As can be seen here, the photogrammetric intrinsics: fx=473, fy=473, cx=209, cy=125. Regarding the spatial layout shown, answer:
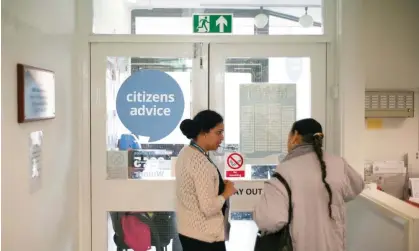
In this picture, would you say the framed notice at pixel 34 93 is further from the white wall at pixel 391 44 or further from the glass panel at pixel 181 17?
the white wall at pixel 391 44

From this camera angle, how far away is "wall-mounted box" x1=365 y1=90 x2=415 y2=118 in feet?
11.9

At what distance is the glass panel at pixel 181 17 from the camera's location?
3508 millimetres

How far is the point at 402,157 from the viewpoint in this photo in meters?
3.72

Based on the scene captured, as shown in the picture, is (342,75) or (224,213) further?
(342,75)

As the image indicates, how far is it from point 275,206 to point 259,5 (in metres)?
1.78

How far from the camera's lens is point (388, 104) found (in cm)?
362

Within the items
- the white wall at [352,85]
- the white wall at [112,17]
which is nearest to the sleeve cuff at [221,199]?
the white wall at [352,85]

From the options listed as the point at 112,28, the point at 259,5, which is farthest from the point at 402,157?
the point at 112,28

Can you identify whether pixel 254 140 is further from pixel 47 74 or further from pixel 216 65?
pixel 47 74

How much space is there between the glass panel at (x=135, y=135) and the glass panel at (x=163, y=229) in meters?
0.30

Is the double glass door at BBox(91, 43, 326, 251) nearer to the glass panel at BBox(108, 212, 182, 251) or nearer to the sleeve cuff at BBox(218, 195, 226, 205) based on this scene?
the glass panel at BBox(108, 212, 182, 251)

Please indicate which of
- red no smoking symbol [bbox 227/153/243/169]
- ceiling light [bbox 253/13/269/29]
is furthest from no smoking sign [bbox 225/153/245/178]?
ceiling light [bbox 253/13/269/29]

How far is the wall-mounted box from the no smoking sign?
1.05m

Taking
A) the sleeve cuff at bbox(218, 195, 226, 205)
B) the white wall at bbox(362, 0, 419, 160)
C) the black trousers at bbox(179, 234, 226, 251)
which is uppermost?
the white wall at bbox(362, 0, 419, 160)
